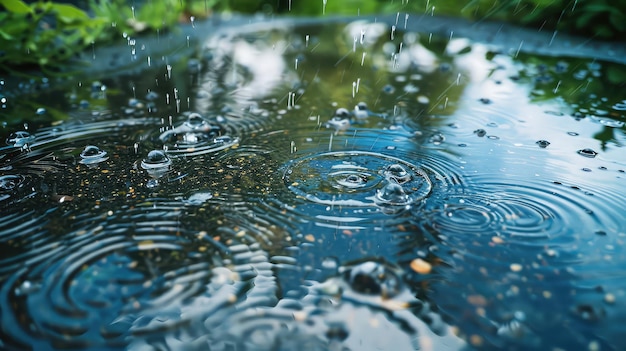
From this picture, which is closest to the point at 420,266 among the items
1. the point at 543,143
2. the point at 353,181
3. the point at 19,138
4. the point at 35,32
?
the point at 353,181

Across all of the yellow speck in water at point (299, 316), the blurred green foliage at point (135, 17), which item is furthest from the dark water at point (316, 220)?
the blurred green foliage at point (135, 17)

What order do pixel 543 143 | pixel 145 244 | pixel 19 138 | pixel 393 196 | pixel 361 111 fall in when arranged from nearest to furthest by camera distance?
pixel 145 244 → pixel 393 196 → pixel 543 143 → pixel 19 138 → pixel 361 111

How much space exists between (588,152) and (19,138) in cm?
272

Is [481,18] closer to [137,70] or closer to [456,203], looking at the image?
[137,70]

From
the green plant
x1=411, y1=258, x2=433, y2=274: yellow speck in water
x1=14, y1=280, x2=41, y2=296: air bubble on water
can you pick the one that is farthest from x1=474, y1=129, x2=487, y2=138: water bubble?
the green plant

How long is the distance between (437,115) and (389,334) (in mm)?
1794

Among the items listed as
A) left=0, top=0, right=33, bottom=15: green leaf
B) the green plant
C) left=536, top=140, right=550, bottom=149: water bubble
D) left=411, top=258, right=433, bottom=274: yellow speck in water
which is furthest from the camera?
the green plant

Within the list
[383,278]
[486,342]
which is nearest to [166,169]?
[383,278]

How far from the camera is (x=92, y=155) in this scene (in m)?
2.21

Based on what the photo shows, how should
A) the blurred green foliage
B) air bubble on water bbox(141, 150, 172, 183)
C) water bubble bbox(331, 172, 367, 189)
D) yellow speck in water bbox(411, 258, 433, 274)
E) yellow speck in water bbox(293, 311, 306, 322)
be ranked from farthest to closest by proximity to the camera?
the blurred green foliage → air bubble on water bbox(141, 150, 172, 183) → water bubble bbox(331, 172, 367, 189) → yellow speck in water bbox(411, 258, 433, 274) → yellow speck in water bbox(293, 311, 306, 322)

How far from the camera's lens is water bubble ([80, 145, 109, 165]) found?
7.09 feet

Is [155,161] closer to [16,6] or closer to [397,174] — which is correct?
[397,174]

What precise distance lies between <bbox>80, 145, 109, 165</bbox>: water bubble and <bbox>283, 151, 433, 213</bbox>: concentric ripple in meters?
0.86

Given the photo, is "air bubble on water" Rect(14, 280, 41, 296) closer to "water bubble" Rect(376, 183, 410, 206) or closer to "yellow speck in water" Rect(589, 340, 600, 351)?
"water bubble" Rect(376, 183, 410, 206)
